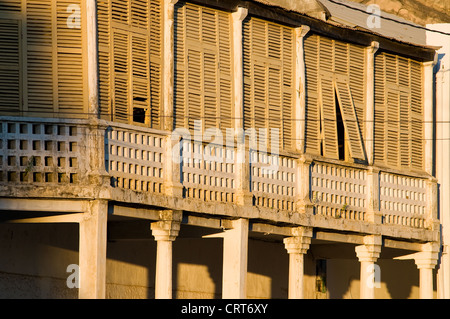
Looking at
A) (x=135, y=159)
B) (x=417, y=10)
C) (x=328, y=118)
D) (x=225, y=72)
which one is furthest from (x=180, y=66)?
(x=417, y=10)

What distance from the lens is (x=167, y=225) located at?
19.7 metres

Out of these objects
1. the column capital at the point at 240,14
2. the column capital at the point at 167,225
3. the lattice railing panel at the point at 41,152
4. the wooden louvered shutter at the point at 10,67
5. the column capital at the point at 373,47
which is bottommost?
the column capital at the point at 167,225

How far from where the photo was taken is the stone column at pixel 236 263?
20969 millimetres

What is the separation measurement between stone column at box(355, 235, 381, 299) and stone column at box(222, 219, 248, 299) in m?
3.79

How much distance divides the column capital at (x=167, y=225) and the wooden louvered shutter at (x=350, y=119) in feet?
17.4

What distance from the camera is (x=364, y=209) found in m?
23.8

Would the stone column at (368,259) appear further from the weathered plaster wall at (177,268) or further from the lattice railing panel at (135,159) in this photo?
the lattice railing panel at (135,159)

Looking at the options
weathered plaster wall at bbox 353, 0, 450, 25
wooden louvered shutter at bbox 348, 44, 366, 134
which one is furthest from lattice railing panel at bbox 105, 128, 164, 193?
weathered plaster wall at bbox 353, 0, 450, 25

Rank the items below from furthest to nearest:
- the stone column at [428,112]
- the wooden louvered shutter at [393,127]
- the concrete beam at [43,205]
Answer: the stone column at [428,112], the wooden louvered shutter at [393,127], the concrete beam at [43,205]

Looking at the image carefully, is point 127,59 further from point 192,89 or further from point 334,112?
point 334,112

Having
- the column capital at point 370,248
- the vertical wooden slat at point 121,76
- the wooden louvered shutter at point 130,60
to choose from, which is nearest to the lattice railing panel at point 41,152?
the wooden louvered shutter at point 130,60

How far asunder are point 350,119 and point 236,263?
4.57 meters

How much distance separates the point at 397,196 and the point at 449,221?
2.18m

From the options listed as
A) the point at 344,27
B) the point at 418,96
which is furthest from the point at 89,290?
the point at 418,96
